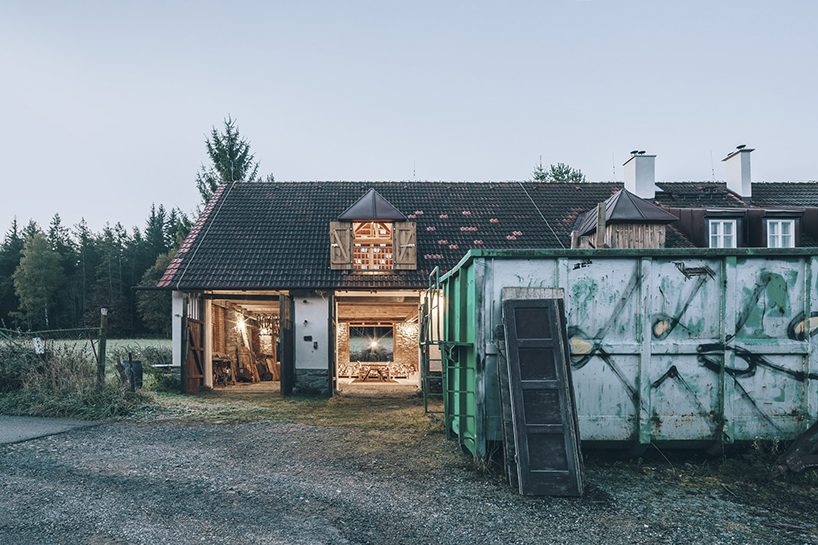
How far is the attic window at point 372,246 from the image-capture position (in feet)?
49.8

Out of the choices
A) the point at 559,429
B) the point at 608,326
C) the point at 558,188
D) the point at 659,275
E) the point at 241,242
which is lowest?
the point at 559,429

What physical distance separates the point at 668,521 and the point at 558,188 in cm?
1609

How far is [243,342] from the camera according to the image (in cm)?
1975

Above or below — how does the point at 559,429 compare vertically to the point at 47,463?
above

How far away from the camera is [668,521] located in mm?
4684

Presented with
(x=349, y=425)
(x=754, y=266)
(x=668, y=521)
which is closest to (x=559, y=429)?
(x=668, y=521)

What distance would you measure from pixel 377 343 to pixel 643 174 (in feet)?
37.7

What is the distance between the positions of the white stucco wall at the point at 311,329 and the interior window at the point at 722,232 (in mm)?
11536

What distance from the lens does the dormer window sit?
15086mm

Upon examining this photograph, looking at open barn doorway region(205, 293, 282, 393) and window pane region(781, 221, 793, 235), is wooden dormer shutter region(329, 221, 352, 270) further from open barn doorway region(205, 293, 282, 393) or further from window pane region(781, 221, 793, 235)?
window pane region(781, 221, 793, 235)

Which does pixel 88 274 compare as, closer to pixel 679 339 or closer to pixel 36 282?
pixel 36 282

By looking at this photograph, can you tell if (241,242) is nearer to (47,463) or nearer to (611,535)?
(47,463)

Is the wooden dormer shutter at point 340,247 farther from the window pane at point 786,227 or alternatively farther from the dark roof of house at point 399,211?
the window pane at point 786,227

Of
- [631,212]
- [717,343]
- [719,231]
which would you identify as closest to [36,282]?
[631,212]
